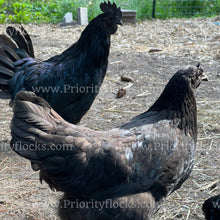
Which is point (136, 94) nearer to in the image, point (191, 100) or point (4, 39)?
point (4, 39)

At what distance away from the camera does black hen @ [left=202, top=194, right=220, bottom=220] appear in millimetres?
2959

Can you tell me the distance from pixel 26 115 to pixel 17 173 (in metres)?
1.79

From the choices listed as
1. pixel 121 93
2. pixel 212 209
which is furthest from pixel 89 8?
pixel 212 209

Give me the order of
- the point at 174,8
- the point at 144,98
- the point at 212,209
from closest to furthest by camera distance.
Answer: the point at 212,209, the point at 144,98, the point at 174,8

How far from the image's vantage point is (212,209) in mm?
2975

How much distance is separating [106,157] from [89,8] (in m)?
10.6

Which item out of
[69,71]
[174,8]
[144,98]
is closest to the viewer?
[69,71]

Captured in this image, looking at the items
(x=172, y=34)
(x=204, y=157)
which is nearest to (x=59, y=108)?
(x=204, y=157)

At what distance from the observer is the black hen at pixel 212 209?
2959 millimetres

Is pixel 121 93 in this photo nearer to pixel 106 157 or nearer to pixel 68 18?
pixel 106 157

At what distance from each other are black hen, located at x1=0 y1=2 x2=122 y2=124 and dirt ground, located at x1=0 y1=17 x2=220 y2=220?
3.04ft

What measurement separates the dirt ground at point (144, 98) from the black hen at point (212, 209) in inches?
11.2

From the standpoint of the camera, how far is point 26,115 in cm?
246

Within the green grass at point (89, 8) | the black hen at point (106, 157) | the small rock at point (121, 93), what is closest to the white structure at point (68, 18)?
the green grass at point (89, 8)
